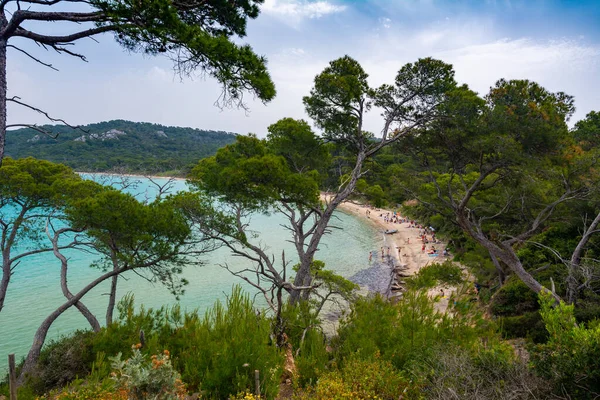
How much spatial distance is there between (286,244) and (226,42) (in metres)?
28.5

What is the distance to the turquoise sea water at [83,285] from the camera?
13.8m

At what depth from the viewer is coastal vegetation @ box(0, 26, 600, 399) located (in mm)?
3244

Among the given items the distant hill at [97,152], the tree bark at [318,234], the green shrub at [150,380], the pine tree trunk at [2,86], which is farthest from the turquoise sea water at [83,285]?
the distant hill at [97,152]

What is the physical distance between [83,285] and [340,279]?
17.1 m

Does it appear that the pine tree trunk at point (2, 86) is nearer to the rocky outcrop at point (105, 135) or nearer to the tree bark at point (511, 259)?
the rocky outcrop at point (105, 135)

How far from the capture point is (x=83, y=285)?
19.2m

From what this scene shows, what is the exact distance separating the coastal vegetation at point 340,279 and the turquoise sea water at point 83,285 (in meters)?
1.91

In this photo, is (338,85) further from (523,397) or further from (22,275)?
(22,275)

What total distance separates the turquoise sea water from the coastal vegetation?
191cm

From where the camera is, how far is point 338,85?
7898 mm

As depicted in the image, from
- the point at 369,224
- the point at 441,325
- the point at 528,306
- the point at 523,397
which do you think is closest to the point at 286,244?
the point at 369,224

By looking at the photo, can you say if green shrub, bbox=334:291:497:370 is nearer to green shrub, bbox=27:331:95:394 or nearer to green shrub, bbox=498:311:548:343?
green shrub, bbox=27:331:95:394

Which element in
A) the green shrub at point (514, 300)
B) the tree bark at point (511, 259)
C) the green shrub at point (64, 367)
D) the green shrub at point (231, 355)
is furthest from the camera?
the green shrub at point (514, 300)

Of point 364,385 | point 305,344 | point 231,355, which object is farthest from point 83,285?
point 364,385
